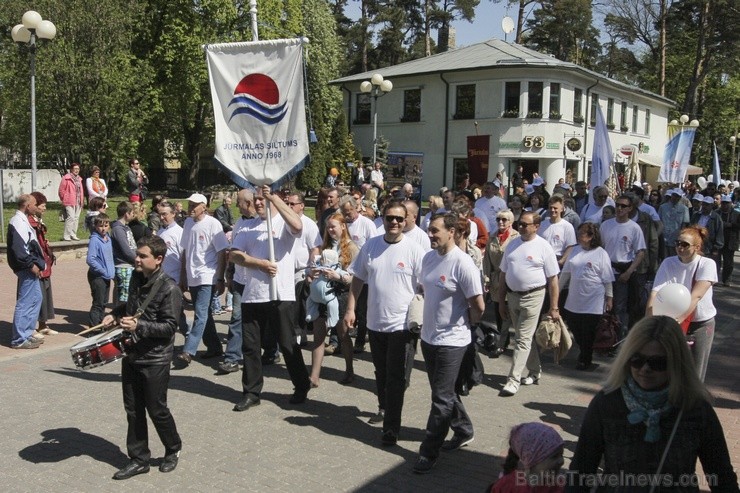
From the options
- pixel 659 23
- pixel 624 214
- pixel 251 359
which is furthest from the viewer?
pixel 659 23

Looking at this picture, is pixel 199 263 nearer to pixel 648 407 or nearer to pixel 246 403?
pixel 246 403

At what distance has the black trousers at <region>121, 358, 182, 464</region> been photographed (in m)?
5.25

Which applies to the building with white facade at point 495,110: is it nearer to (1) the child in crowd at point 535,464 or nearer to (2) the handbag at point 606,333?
(2) the handbag at point 606,333

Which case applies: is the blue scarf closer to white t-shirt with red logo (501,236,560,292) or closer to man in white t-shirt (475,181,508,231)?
white t-shirt with red logo (501,236,560,292)

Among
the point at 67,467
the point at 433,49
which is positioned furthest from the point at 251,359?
the point at 433,49

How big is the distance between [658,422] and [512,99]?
3752cm

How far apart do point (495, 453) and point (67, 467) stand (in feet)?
10.6

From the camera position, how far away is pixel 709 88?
196 ft

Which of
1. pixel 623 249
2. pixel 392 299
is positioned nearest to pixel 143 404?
pixel 392 299

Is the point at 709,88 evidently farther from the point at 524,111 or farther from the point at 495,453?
the point at 495,453

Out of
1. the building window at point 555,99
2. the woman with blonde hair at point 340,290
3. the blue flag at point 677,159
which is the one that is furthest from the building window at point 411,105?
the woman with blonde hair at point 340,290

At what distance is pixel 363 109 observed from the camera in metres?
45.6

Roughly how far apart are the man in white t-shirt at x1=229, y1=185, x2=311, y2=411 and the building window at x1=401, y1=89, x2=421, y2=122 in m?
36.1

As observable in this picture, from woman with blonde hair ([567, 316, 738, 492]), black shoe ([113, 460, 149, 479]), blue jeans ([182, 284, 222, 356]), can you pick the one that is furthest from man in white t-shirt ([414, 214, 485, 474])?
blue jeans ([182, 284, 222, 356])
